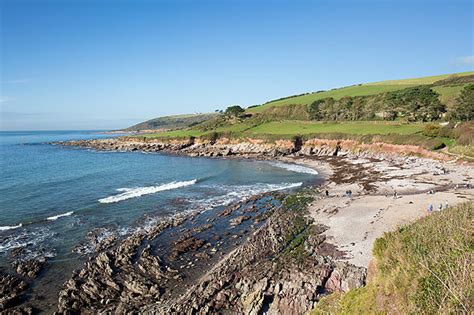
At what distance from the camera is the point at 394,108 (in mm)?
75562

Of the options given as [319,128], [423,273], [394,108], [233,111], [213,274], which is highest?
[233,111]

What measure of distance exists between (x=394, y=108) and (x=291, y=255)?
68.0 metres

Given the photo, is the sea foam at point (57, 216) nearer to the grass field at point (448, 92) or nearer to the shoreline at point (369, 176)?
the shoreline at point (369, 176)

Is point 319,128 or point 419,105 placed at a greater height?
point 419,105

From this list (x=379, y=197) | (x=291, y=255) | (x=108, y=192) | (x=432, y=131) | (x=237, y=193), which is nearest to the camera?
(x=291, y=255)

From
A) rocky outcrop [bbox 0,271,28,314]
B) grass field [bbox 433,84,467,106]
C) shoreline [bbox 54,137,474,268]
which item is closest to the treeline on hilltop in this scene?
grass field [bbox 433,84,467,106]

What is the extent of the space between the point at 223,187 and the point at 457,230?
35202 mm

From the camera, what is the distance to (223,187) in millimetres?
43469

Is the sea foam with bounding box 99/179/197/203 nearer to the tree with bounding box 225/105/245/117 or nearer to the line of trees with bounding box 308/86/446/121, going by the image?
the line of trees with bounding box 308/86/446/121

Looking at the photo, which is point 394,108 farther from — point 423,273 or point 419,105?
point 423,273

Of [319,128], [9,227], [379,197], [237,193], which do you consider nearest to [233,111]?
[319,128]

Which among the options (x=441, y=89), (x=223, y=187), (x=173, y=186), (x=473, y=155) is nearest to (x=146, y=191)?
(x=173, y=186)

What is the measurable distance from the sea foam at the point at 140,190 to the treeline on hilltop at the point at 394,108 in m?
53.6

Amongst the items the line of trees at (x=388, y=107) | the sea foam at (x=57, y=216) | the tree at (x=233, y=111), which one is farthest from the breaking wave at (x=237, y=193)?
the tree at (x=233, y=111)
